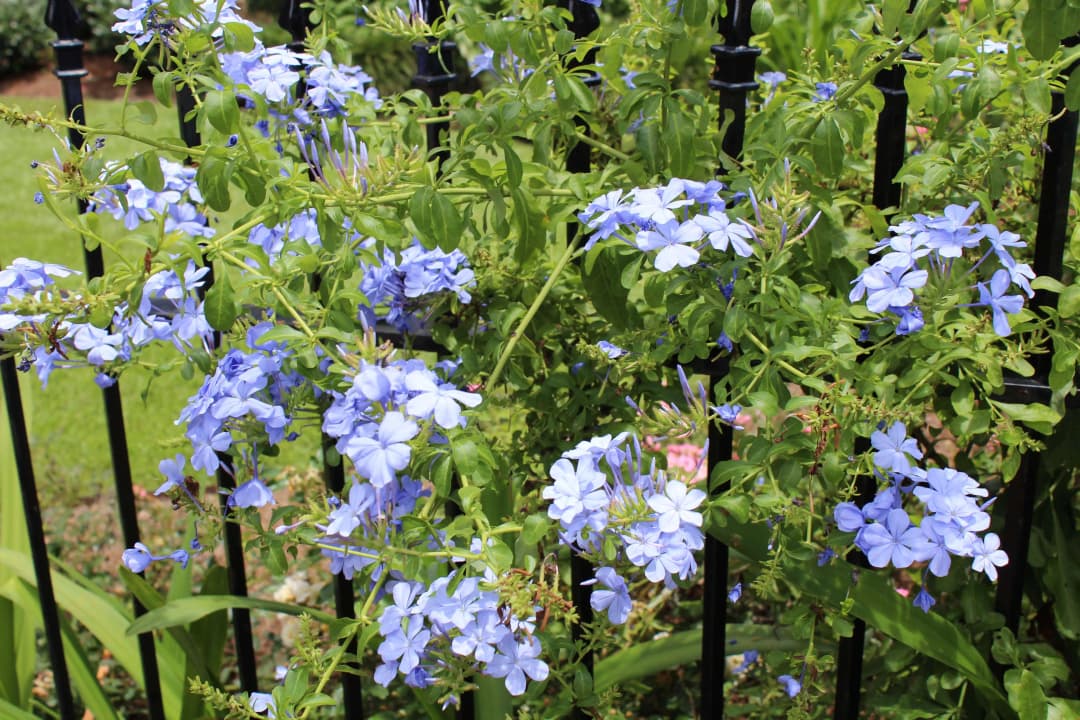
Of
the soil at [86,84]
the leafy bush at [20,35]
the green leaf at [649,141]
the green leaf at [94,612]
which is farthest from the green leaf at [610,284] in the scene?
the leafy bush at [20,35]

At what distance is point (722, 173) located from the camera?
5.16 ft

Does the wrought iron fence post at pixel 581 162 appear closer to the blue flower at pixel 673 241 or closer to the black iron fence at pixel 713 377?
the black iron fence at pixel 713 377

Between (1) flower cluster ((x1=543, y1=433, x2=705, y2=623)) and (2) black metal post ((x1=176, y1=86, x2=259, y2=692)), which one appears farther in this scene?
(2) black metal post ((x1=176, y1=86, x2=259, y2=692))

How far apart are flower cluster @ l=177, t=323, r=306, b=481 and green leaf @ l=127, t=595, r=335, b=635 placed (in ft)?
1.49

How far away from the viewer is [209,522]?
4.86 feet

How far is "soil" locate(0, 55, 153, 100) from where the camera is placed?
10648 mm

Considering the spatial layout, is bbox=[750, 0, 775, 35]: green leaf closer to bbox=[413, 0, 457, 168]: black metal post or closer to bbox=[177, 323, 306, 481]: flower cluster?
bbox=[413, 0, 457, 168]: black metal post

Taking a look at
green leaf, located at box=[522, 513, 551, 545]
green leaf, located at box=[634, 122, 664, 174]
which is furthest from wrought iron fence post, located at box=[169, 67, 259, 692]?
green leaf, located at box=[634, 122, 664, 174]

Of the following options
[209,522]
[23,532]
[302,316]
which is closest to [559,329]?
[302,316]

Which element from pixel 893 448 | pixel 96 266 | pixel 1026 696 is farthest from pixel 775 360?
pixel 96 266

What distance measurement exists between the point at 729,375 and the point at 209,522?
73 cm

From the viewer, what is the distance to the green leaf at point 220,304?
1.39 metres

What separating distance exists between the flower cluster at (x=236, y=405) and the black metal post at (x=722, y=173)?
0.59 metres

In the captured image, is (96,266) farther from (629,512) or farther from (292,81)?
(629,512)
